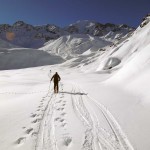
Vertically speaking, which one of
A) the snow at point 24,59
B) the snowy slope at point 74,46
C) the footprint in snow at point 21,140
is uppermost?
the snowy slope at point 74,46

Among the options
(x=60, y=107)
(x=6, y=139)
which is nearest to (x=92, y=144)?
(x=6, y=139)

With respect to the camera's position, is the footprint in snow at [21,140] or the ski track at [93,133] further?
the footprint in snow at [21,140]

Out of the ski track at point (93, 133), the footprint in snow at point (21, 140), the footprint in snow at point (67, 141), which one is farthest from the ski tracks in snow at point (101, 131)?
the footprint in snow at point (21, 140)

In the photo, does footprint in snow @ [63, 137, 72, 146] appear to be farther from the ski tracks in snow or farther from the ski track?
the ski tracks in snow

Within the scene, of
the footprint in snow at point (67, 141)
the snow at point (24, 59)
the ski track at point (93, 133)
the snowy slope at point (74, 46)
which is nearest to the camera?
the ski track at point (93, 133)

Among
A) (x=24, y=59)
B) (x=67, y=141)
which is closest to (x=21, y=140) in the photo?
(x=67, y=141)

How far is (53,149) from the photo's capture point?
5.81m

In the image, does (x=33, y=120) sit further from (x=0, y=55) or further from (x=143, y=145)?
(x=0, y=55)

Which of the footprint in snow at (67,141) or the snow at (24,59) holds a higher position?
the snow at (24,59)

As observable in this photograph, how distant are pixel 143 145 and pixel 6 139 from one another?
420 cm

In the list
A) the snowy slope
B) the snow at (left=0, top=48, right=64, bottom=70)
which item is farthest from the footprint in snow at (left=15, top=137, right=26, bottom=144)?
the snowy slope

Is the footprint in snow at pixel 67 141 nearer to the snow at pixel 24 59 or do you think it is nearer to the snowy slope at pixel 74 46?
the snow at pixel 24 59

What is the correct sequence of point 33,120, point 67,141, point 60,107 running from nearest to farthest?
point 67,141 < point 33,120 < point 60,107

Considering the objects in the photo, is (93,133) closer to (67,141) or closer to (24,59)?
(67,141)
